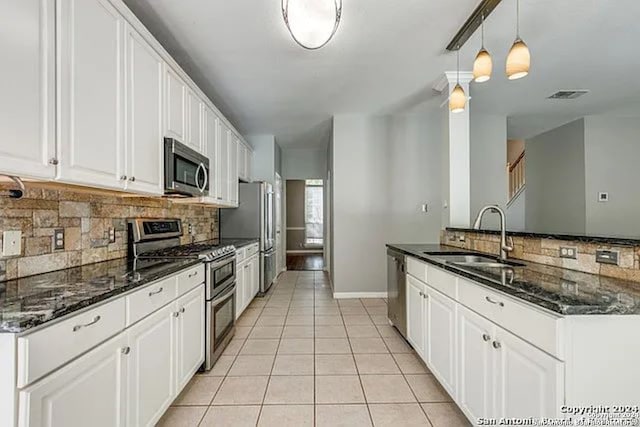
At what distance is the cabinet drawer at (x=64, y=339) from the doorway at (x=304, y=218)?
9.13 meters

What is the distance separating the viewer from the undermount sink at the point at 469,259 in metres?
2.28

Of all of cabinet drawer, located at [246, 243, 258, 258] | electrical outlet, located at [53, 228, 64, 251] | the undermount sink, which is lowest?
cabinet drawer, located at [246, 243, 258, 258]

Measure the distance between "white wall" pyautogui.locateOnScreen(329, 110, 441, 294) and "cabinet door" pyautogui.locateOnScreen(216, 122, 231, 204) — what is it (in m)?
1.58

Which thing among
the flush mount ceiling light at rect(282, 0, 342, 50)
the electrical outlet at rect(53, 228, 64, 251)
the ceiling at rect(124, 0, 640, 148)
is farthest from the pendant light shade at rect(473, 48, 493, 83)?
the electrical outlet at rect(53, 228, 64, 251)

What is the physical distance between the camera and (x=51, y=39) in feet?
4.55

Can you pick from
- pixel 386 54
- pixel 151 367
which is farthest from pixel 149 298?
pixel 386 54

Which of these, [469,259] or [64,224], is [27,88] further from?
[469,259]

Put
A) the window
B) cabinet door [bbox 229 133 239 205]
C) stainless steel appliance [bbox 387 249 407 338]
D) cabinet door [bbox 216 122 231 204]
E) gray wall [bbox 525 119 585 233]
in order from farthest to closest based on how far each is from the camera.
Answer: the window → gray wall [bbox 525 119 585 233] → cabinet door [bbox 229 133 239 205] → cabinet door [bbox 216 122 231 204] → stainless steel appliance [bbox 387 249 407 338]

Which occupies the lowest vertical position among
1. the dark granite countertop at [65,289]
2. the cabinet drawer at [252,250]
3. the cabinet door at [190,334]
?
the cabinet door at [190,334]

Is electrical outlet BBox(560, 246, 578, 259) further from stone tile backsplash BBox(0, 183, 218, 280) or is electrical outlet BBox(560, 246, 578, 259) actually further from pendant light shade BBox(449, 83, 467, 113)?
stone tile backsplash BBox(0, 183, 218, 280)

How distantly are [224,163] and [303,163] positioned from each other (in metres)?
3.62

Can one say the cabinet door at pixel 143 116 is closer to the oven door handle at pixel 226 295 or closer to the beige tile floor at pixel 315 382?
the oven door handle at pixel 226 295

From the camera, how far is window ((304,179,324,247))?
1087 cm

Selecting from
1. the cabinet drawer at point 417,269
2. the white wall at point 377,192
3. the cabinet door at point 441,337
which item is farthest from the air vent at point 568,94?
the cabinet door at point 441,337
